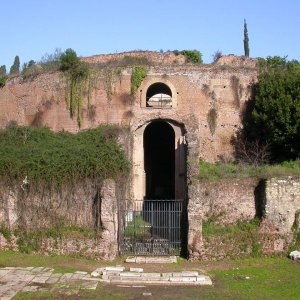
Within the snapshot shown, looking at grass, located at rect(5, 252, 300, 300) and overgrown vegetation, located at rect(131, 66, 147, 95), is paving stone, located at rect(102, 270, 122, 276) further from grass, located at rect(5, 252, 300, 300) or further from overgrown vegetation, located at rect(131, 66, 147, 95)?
overgrown vegetation, located at rect(131, 66, 147, 95)

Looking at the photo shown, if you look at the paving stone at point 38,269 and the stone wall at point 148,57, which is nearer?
the paving stone at point 38,269

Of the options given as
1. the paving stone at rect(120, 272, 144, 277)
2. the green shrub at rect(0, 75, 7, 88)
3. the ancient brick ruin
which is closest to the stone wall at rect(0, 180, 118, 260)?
the paving stone at rect(120, 272, 144, 277)

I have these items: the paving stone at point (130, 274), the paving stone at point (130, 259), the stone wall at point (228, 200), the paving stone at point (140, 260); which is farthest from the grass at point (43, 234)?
the stone wall at point (228, 200)

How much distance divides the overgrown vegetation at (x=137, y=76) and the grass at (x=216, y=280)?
1024cm

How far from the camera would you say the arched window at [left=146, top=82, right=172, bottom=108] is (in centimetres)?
2354

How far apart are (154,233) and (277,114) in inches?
316

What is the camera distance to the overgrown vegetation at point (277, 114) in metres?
20.8

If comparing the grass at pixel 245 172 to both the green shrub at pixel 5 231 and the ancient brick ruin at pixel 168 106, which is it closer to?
the ancient brick ruin at pixel 168 106

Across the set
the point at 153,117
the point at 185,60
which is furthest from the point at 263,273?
the point at 185,60

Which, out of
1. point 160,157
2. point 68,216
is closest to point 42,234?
point 68,216

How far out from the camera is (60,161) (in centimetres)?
1584

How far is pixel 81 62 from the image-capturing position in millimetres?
23969

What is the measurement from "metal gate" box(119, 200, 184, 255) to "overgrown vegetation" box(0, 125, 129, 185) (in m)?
1.62

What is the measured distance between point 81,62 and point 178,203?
10.2 metres
